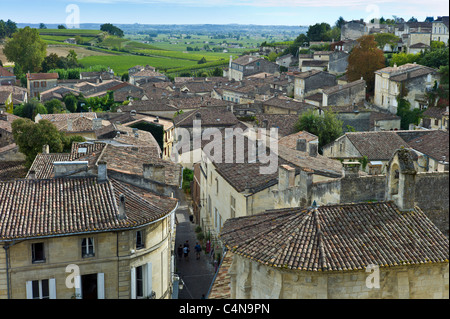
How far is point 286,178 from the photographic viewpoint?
22.2 metres

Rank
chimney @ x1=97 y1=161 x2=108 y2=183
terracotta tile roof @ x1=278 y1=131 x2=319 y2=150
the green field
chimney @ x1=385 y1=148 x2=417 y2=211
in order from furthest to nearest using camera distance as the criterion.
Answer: the green field
terracotta tile roof @ x1=278 y1=131 x2=319 y2=150
chimney @ x1=97 y1=161 x2=108 y2=183
chimney @ x1=385 y1=148 x2=417 y2=211

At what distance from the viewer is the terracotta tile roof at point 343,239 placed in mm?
13133

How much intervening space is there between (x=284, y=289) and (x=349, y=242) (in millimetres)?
1877

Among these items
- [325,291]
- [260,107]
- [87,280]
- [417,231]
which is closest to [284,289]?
[325,291]

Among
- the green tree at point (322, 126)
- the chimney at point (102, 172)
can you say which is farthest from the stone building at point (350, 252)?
the green tree at point (322, 126)

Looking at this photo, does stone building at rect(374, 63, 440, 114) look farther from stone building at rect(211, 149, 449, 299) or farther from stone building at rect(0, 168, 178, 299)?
stone building at rect(211, 149, 449, 299)

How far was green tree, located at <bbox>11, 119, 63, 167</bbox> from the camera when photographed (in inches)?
1561

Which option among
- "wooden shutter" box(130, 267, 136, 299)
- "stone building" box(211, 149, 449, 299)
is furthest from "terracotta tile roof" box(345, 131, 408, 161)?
"stone building" box(211, 149, 449, 299)

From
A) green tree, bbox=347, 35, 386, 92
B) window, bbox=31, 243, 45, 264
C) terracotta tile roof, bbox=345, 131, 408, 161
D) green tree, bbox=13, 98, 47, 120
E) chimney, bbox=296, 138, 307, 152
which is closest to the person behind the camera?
window, bbox=31, 243, 45, 264

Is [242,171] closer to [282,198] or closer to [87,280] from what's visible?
[282,198]

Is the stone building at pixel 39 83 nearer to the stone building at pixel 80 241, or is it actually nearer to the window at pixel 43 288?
the stone building at pixel 80 241

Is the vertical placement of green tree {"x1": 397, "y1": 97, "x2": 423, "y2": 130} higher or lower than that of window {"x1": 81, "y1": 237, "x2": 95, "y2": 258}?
higher
